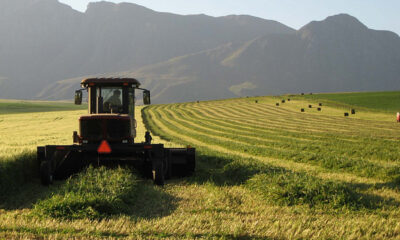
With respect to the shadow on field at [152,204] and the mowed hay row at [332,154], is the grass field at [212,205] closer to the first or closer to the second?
the shadow on field at [152,204]

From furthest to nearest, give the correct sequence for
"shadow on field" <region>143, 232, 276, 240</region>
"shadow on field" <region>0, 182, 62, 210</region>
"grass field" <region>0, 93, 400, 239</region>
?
"shadow on field" <region>0, 182, 62, 210</region> < "grass field" <region>0, 93, 400, 239</region> < "shadow on field" <region>143, 232, 276, 240</region>

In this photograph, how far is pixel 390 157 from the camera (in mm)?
17547

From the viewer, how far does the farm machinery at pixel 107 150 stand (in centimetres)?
1187

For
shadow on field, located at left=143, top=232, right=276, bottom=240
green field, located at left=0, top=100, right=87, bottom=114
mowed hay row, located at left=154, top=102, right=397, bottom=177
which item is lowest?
green field, located at left=0, top=100, right=87, bottom=114

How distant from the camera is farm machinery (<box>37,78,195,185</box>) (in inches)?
467

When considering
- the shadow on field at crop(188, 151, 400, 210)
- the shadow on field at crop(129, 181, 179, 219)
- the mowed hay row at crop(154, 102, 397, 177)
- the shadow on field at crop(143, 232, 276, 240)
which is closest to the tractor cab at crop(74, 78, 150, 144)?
the shadow on field at crop(129, 181, 179, 219)

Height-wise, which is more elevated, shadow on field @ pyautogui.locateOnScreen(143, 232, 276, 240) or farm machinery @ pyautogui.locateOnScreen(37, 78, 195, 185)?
farm machinery @ pyautogui.locateOnScreen(37, 78, 195, 185)

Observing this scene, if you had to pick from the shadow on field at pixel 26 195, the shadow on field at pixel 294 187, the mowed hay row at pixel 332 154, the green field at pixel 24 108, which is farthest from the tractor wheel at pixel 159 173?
the green field at pixel 24 108

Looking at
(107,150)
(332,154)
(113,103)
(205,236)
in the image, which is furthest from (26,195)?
(332,154)

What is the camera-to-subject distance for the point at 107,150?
11.6 m

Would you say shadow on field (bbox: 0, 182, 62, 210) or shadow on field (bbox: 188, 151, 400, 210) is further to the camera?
shadow on field (bbox: 0, 182, 62, 210)

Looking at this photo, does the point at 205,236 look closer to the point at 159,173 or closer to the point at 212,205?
the point at 212,205

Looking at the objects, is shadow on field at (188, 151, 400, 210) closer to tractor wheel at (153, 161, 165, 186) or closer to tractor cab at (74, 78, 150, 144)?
tractor wheel at (153, 161, 165, 186)

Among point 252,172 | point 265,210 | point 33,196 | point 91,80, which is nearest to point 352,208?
point 265,210
